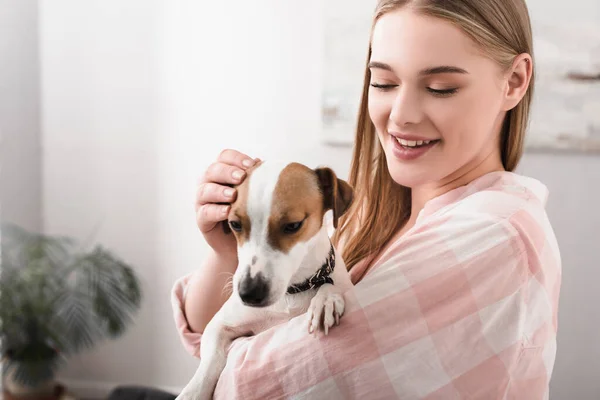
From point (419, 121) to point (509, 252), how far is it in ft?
0.68

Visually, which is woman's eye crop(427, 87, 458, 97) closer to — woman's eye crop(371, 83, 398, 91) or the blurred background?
woman's eye crop(371, 83, 398, 91)

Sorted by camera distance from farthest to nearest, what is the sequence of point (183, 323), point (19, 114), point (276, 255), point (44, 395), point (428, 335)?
point (19, 114) → point (44, 395) → point (183, 323) → point (276, 255) → point (428, 335)

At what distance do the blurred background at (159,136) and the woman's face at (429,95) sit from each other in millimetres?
1923

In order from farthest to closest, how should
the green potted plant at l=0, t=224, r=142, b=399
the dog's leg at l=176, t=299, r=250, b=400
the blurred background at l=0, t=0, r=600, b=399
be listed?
1. the green potted plant at l=0, t=224, r=142, b=399
2. the blurred background at l=0, t=0, r=600, b=399
3. the dog's leg at l=176, t=299, r=250, b=400

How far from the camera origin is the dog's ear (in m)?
0.85

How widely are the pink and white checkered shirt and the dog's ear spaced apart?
12 centimetres

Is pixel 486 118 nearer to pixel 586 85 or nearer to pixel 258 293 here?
pixel 258 293

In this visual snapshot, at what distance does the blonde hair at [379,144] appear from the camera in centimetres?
78

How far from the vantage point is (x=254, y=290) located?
2.56ft

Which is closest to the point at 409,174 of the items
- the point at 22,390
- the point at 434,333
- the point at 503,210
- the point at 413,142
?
the point at 413,142

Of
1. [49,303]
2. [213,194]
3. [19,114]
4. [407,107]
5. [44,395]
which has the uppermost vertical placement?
[407,107]

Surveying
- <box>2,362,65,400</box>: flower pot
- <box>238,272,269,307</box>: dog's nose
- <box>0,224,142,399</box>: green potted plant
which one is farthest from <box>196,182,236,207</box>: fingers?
<box>2,362,65,400</box>: flower pot

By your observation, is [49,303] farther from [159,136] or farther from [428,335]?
[428,335]

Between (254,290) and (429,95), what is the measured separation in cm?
34
